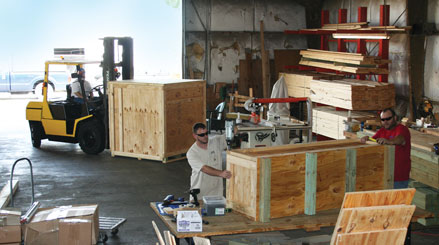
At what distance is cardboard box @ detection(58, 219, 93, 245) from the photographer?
7898 mm

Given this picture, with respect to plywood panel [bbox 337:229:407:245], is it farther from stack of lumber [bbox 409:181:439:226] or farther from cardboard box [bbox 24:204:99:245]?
stack of lumber [bbox 409:181:439:226]

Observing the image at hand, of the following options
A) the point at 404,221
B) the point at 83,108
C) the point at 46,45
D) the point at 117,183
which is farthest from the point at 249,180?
the point at 46,45

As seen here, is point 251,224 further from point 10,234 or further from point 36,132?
point 36,132

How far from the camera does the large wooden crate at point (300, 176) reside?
6684 millimetres

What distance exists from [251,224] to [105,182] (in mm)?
6356

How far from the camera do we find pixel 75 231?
794 cm

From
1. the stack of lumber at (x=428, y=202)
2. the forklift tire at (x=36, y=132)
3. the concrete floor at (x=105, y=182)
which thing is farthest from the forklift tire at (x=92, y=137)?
the stack of lumber at (x=428, y=202)

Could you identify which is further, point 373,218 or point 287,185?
point 287,185

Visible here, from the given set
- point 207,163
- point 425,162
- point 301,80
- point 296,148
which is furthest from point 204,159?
point 301,80

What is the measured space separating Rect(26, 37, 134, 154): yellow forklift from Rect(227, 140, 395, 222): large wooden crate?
27.9ft

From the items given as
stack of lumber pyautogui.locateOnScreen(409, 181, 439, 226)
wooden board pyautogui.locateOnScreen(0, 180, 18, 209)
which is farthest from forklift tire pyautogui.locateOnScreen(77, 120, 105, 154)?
stack of lumber pyautogui.locateOnScreen(409, 181, 439, 226)

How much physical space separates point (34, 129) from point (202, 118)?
4390 mm

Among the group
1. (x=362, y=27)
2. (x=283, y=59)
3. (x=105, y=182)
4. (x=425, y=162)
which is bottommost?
(x=105, y=182)

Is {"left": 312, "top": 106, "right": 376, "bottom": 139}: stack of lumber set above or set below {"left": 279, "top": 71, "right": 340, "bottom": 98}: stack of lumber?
below
